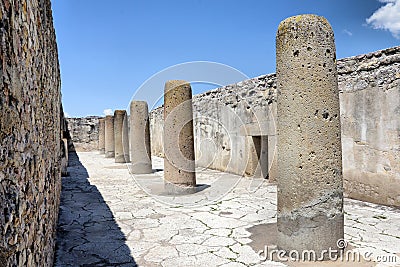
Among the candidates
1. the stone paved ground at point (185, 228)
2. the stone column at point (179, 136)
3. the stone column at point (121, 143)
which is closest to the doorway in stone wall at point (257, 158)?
the stone paved ground at point (185, 228)

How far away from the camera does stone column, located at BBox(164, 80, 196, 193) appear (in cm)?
636

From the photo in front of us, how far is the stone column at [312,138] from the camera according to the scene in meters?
3.26

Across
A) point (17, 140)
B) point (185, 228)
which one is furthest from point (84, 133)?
point (17, 140)

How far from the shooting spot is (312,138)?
10.7ft

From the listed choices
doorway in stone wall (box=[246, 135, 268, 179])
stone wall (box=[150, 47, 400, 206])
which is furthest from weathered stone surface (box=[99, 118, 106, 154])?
stone wall (box=[150, 47, 400, 206])

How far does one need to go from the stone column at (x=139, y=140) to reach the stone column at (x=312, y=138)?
6.93 metres

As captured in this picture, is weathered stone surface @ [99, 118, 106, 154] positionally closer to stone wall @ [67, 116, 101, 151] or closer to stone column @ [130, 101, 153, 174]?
stone wall @ [67, 116, 101, 151]

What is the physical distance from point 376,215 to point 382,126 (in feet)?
4.88

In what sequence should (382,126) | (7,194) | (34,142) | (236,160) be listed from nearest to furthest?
1. (7,194)
2. (34,142)
3. (382,126)
4. (236,160)

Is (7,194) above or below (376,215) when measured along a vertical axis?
above

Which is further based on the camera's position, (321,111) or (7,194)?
(321,111)

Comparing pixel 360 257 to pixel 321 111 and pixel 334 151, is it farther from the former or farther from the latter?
pixel 321 111

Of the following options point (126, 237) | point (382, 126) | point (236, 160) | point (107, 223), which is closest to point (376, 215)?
point (382, 126)

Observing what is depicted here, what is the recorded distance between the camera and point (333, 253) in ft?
10.7
